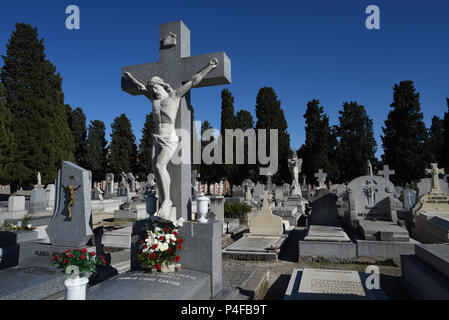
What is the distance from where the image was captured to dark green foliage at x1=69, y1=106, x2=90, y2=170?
36062 mm

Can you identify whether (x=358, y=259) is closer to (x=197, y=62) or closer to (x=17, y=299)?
(x=197, y=62)

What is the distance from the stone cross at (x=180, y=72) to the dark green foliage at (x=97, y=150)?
35180 mm

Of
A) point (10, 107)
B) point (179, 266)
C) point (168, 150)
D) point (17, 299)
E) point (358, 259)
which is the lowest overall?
point (358, 259)

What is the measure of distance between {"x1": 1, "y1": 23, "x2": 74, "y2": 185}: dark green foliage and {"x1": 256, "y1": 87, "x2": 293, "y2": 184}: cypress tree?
69.5 ft

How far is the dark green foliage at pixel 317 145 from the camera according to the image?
105ft

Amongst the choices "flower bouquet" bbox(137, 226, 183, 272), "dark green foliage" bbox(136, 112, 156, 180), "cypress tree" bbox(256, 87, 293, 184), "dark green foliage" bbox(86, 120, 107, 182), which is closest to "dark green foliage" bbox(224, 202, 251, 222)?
"flower bouquet" bbox(137, 226, 183, 272)

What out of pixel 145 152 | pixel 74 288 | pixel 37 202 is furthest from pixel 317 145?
pixel 74 288

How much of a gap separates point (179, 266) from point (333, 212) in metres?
6.84

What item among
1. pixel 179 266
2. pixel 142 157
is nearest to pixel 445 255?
pixel 179 266

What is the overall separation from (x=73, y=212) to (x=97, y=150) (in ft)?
116

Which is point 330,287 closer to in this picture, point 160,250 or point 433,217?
point 160,250

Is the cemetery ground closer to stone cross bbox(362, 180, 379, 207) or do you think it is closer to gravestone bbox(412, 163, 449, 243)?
gravestone bbox(412, 163, 449, 243)

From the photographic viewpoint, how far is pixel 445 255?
416cm

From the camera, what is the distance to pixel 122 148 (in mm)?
37719
